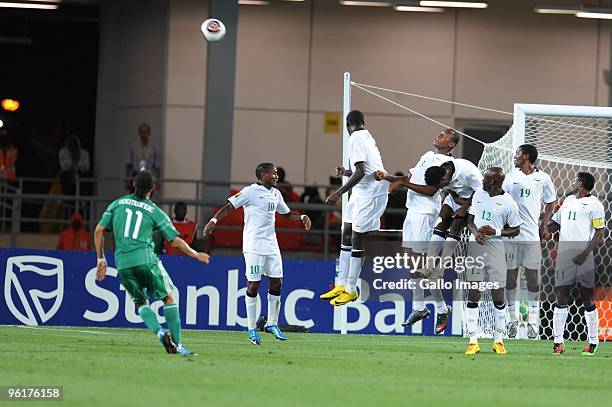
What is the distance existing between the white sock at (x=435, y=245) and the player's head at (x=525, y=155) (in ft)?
5.83

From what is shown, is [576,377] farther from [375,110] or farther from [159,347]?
[375,110]

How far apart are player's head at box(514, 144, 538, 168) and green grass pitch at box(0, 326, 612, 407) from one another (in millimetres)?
2397

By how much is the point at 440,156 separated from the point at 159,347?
14.0 feet

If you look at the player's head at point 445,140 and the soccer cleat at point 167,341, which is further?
the player's head at point 445,140

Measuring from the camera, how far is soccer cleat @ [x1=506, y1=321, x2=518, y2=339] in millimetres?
19938

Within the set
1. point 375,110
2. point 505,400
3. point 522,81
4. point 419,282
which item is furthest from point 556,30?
point 505,400

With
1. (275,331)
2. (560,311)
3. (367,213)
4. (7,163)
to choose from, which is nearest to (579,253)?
(560,311)

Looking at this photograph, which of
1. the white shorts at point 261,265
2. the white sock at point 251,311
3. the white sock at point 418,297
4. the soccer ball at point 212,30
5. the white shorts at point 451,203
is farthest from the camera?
the soccer ball at point 212,30

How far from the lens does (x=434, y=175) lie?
643 inches

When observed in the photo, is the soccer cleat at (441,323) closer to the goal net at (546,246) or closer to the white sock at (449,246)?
the white sock at (449,246)

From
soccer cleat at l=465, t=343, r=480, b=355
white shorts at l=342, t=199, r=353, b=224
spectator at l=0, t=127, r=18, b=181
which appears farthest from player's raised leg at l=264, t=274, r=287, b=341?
spectator at l=0, t=127, r=18, b=181

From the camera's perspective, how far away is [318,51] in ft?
93.8

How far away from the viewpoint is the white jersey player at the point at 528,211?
18.0 m

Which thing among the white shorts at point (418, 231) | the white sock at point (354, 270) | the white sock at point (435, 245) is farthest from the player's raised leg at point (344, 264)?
the white sock at point (435, 245)
